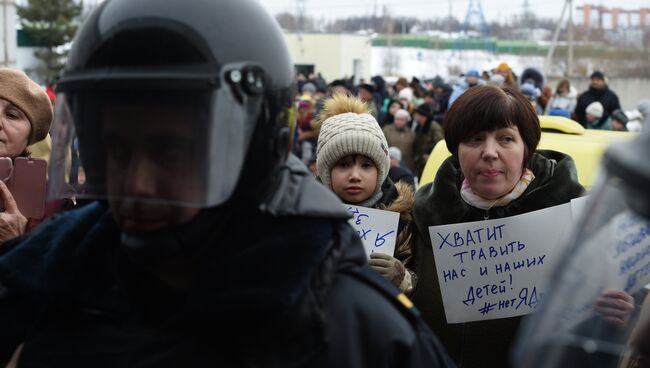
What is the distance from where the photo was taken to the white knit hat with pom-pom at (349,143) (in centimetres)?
396

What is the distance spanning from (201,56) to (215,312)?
47 cm

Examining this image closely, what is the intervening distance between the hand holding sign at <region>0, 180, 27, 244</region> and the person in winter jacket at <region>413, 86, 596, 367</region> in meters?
1.39

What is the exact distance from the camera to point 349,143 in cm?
396

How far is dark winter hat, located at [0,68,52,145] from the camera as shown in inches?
148

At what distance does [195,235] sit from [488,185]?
185 centimetres

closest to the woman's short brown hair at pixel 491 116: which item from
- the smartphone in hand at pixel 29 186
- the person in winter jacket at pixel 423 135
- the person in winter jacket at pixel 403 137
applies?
the smartphone in hand at pixel 29 186

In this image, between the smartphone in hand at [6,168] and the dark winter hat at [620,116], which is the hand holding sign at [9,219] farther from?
the dark winter hat at [620,116]

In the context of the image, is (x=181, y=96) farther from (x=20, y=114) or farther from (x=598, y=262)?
(x=20, y=114)

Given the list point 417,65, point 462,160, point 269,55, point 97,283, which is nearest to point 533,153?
point 462,160

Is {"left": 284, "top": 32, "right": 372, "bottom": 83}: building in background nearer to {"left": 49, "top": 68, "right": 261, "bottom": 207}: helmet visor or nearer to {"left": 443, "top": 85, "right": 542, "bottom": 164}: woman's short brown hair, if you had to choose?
{"left": 443, "top": 85, "right": 542, "bottom": 164}: woman's short brown hair

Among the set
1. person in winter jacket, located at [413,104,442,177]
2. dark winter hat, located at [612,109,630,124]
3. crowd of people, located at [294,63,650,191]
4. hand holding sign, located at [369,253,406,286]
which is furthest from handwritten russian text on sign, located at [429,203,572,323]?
dark winter hat, located at [612,109,630,124]

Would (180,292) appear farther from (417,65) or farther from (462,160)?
(417,65)

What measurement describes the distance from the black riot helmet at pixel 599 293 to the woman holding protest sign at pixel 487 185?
6.38 feet

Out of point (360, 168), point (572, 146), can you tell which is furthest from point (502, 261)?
point (572, 146)
